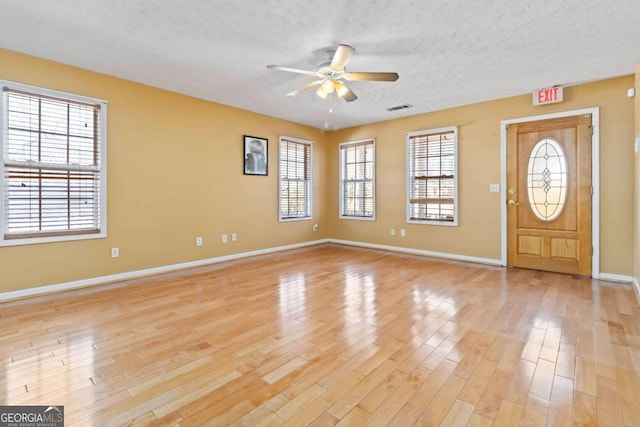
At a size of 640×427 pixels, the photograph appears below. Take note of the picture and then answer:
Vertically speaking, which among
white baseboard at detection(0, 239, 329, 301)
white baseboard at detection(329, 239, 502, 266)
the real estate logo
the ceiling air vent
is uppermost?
the ceiling air vent

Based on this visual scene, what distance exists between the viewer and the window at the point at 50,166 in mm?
3277

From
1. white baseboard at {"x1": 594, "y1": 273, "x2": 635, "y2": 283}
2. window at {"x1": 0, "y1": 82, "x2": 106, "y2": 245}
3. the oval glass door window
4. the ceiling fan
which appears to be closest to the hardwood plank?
the ceiling fan

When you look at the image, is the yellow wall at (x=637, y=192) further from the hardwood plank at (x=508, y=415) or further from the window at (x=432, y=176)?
the hardwood plank at (x=508, y=415)

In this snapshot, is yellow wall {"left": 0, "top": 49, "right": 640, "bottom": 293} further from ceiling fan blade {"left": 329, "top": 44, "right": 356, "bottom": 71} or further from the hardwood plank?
the hardwood plank

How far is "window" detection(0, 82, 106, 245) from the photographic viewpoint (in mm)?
3277

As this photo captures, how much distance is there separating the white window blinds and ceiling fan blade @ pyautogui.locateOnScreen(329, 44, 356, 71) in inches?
117

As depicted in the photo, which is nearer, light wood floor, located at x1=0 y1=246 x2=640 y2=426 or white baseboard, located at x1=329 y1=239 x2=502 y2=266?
light wood floor, located at x1=0 y1=246 x2=640 y2=426

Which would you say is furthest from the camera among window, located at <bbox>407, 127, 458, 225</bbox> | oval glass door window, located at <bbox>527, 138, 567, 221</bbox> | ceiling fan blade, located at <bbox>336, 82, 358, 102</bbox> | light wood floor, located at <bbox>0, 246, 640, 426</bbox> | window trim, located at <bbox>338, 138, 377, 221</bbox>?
window trim, located at <bbox>338, 138, 377, 221</bbox>

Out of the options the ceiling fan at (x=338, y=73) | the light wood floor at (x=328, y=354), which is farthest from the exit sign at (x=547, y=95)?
the ceiling fan at (x=338, y=73)

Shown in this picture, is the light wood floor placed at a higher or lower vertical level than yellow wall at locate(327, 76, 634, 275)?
lower

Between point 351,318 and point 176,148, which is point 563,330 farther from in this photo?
point 176,148

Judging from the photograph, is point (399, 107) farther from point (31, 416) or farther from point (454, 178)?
point (31, 416)

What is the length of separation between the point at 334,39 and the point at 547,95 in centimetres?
329

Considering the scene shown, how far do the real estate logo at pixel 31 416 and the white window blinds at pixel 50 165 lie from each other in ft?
8.17
